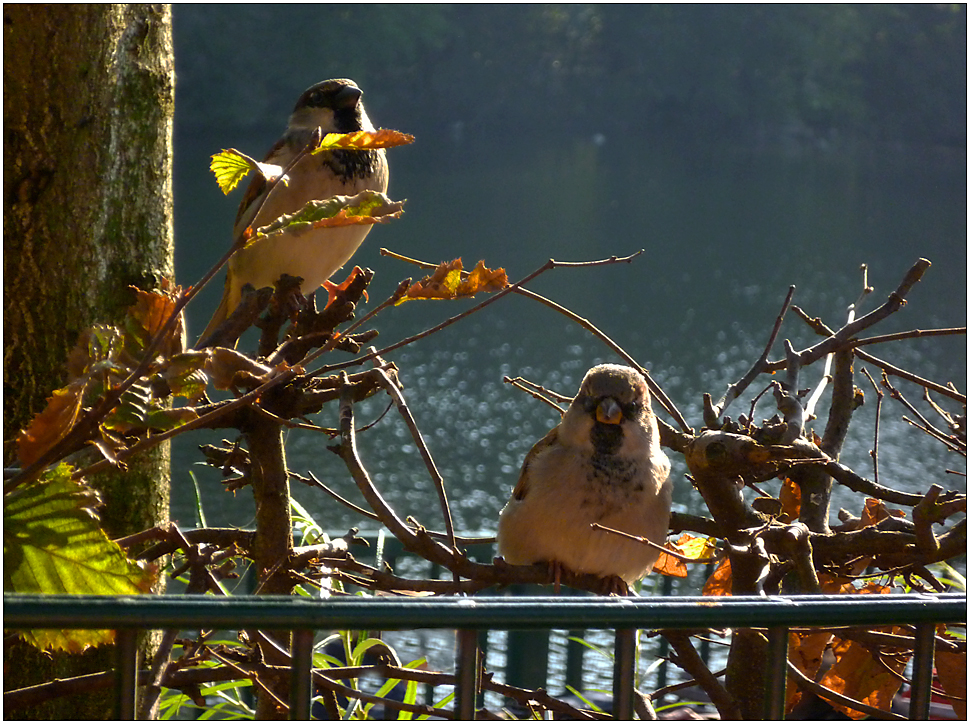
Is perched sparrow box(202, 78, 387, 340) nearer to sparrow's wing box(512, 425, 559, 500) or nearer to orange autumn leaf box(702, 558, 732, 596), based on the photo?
sparrow's wing box(512, 425, 559, 500)

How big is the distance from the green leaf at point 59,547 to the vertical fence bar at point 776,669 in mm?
601

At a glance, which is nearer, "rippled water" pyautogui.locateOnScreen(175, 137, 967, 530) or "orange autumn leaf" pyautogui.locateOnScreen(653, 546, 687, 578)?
"orange autumn leaf" pyautogui.locateOnScreen(653, 546, 687, 578)

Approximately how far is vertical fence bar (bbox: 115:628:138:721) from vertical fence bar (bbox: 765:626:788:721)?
59 centimetres

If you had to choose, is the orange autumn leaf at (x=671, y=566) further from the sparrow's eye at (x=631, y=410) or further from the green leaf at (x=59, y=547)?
the green leaf at (x=59, y=547)

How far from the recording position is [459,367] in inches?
419

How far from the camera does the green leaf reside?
871mm

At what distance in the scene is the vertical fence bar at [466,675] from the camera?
904 millimetres

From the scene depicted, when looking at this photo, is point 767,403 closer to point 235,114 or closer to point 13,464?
point 13,464

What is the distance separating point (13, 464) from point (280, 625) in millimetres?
541

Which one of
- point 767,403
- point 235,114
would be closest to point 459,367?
point 767,403

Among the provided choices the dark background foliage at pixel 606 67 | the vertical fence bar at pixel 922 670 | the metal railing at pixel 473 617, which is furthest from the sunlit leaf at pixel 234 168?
the dark background foliage at pixel 606 67

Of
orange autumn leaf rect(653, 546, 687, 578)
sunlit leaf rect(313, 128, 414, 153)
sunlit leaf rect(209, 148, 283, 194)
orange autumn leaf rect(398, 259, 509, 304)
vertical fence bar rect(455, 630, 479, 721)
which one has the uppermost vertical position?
sunlit leaf rect(313, 128, 414, 153)

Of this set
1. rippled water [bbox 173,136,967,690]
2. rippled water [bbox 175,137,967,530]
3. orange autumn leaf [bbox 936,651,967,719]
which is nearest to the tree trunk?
orange autumn leaf [bbox 936,651,967,719]

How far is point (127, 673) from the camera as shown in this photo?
2.73ft
